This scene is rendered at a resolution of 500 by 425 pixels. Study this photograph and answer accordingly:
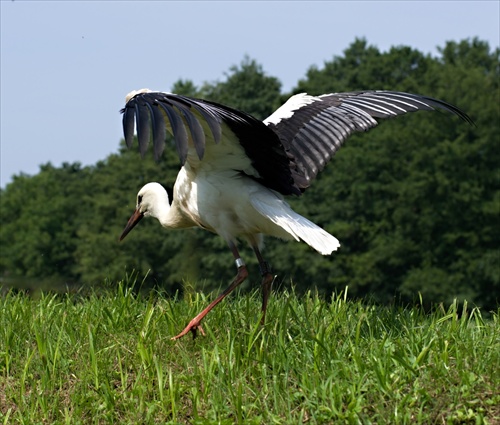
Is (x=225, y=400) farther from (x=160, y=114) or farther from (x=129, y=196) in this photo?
(x=129, y=196)

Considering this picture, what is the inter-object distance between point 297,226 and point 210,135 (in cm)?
79

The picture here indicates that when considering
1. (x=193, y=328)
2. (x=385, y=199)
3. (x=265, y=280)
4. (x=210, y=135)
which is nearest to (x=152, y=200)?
(x=265, y=280)

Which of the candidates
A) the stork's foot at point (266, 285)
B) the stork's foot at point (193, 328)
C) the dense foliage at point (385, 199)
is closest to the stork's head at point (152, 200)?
the stork's foot at point (266, 285)

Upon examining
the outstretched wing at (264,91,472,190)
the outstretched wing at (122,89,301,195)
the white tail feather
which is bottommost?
Result: the white tail feather

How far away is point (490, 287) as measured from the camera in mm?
37312

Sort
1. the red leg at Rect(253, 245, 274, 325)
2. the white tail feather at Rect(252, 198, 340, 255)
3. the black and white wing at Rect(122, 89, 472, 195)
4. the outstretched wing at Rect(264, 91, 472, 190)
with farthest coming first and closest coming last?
the outstretched wing at Rect(264, 91, 472, 190)
the red leg at Rect(253, 245, 274, 325)
the white tail feather at Rect(252, 198, 340, 255)
the black and white wing at Rect(122, 89, 472, 195)

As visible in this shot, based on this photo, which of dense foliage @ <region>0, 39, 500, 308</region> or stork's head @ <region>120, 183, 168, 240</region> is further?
dense foliage @ <region>0, 39, 500, 308</region>

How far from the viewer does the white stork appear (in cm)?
544

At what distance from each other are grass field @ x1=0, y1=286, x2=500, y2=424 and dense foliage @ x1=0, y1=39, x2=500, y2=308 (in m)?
29.3

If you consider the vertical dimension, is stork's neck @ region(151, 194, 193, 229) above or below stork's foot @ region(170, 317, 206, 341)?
above


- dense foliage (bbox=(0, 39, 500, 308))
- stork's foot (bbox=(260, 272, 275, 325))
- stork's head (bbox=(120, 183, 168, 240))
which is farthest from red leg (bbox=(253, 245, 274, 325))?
dense foliage (bbox=(0, 39, 500, 308))

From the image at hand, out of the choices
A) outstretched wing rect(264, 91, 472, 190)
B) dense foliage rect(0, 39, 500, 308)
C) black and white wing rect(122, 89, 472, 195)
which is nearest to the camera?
black and white wing rect(122, 89, 472, 195)

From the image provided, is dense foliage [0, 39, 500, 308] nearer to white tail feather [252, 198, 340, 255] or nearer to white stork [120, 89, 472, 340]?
white stork [120, 89, 472, 340]

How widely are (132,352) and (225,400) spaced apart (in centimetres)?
95
